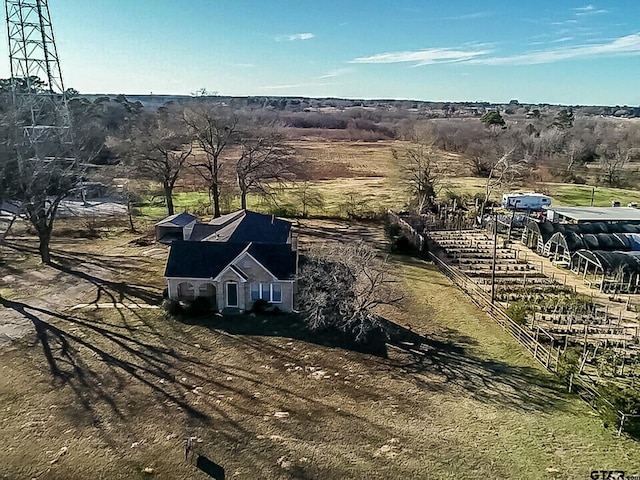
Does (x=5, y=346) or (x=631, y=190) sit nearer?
(x=5, y=346)

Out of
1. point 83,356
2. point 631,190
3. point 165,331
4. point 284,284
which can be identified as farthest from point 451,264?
point 631,190

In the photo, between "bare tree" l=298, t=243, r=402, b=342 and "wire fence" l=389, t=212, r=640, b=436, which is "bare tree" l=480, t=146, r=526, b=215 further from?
"bare tree" l=298, t=243, r=402, b=342

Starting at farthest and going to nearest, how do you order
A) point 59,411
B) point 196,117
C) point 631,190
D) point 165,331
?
point 631,190 → point 196,117 → point 165,331 → point 59,411

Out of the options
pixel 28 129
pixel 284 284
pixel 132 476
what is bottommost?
pixel 132 476

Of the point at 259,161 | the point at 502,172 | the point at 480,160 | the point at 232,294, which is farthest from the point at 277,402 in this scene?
the point at 480,160

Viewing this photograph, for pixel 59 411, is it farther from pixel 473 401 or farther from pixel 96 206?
pixel 96 206

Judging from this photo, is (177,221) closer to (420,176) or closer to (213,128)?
(213,128)

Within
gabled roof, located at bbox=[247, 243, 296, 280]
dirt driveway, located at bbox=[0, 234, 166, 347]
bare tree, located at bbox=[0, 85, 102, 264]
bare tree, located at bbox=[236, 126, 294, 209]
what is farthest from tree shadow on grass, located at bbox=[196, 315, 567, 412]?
bare tree, located at bbox=[236, 126, 294, 209]

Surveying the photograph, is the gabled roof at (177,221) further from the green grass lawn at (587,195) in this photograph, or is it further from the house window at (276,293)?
the green grass lawn at (587,195)
